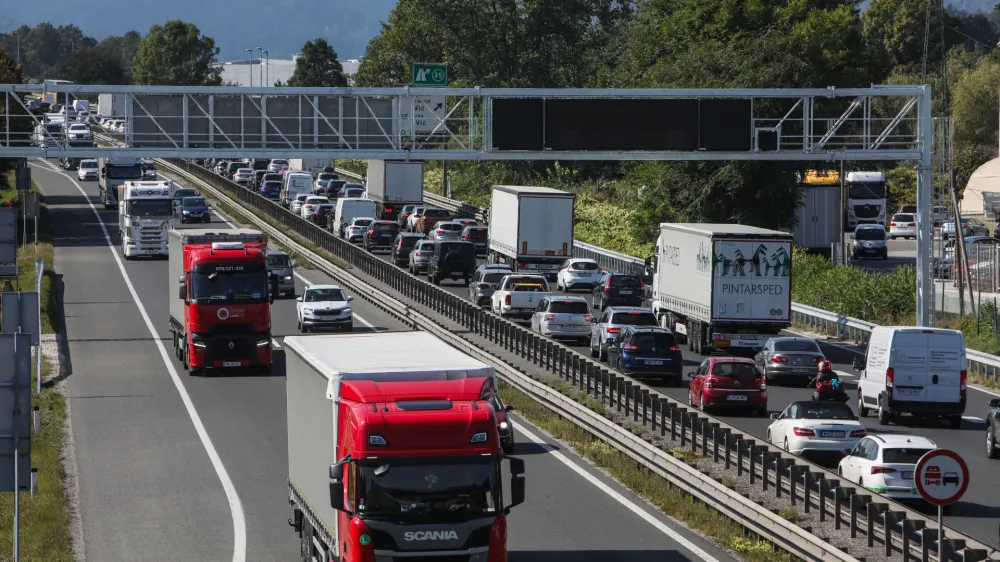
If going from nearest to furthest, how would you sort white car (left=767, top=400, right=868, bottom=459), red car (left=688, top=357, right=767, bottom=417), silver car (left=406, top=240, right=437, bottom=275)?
white car (left=767, top=400, right=868, bottom=459) → red car (left=688, top=357, right=767, bottom=417) → silver car (left=406, top=240, right=437, bottom=275)

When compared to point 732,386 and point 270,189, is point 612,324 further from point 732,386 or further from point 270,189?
point 270,189

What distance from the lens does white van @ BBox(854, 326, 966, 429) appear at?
31.1 meters

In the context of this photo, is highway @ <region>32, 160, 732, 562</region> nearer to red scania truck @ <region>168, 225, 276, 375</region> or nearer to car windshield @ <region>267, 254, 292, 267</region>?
red scania truck @ <region>168, 225, 276, 375</region>

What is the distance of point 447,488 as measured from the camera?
1453 centimetres

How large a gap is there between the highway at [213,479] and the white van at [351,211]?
3222cm

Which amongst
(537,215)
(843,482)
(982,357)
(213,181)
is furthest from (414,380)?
(213,181)

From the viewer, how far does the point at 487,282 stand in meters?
53.8

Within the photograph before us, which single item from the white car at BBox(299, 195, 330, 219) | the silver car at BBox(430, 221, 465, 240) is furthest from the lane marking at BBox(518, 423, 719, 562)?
the white car at BBox(299, 195, 330, 219)

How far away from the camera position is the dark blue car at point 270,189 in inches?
4129

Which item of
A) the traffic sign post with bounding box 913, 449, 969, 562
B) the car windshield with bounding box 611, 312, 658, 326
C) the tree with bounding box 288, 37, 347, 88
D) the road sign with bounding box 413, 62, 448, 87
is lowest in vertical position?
the car windshield with bounding box 611, 312, 658, 326

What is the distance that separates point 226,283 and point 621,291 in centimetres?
1921

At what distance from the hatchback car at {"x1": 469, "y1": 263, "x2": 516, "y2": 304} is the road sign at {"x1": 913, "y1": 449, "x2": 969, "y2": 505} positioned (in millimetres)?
38750

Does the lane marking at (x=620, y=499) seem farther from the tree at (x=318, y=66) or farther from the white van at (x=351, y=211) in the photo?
Answer: the tree at (x=318, y=66)

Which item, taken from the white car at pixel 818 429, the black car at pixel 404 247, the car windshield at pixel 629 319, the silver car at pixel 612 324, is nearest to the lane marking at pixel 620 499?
the white car at pixel 818 429
